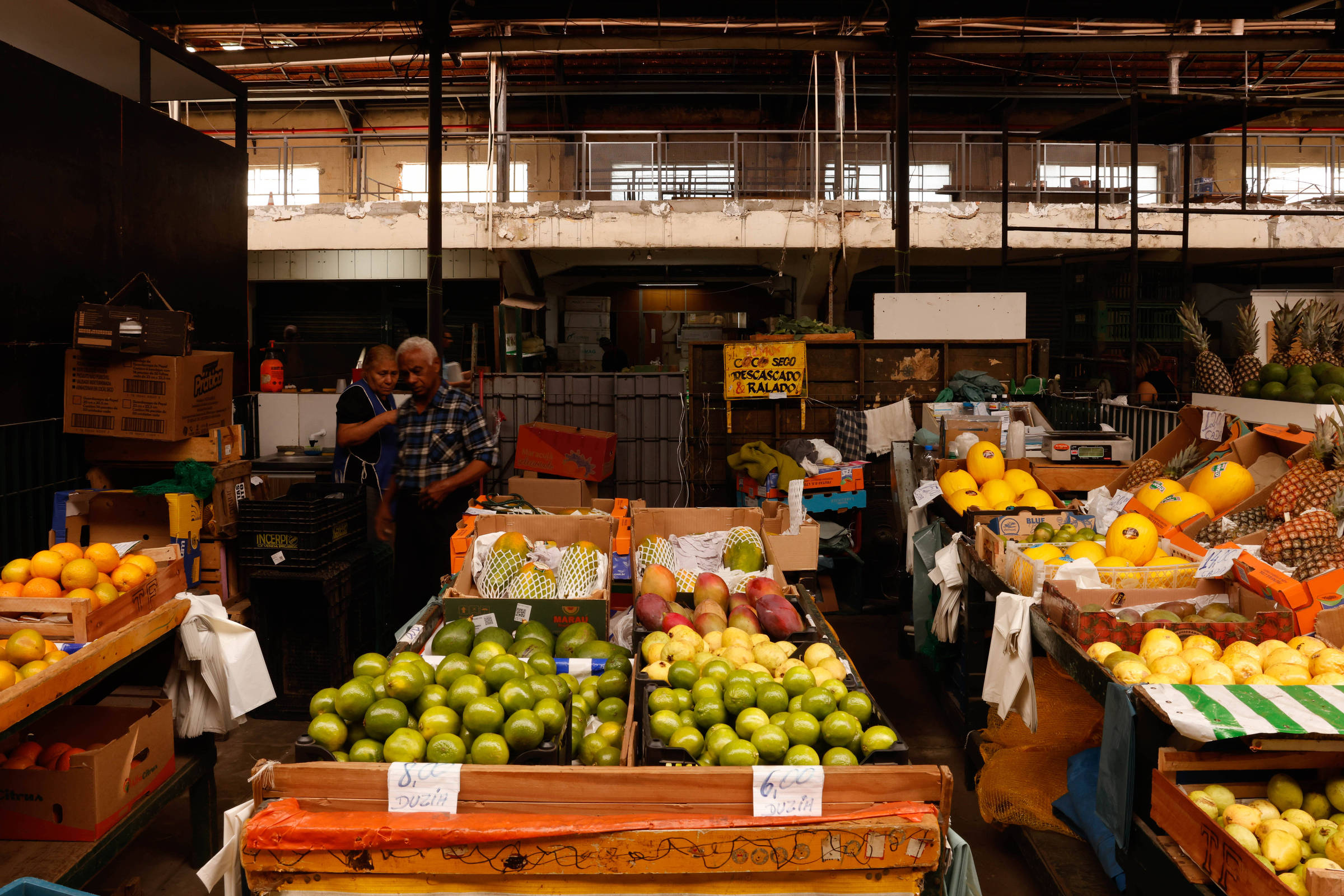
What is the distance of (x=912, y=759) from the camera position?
4.29 m

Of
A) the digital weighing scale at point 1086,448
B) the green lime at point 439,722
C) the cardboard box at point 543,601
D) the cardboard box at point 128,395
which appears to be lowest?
the green lime at point 439,722

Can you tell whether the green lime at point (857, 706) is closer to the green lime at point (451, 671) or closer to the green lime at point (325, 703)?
the green lime at point (451, 671)

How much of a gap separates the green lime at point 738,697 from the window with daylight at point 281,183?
49.2 ft

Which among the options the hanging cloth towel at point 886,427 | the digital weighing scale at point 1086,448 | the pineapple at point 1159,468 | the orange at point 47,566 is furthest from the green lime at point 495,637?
the hanging cloth towel at point 886,427

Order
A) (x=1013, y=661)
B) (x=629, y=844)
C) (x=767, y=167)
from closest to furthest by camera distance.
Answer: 1. (x=629, y=844)
2. (x=1013, y=661)
3. (x=767, y=167)

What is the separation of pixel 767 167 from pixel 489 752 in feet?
45.4

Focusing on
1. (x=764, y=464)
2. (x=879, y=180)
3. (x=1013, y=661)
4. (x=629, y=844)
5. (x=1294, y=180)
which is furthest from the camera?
(x=879, y=180)

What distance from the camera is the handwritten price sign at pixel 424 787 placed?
1.96 metres

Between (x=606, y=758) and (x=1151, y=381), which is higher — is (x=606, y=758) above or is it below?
below

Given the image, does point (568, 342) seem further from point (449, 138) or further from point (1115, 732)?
point (1115, 732)

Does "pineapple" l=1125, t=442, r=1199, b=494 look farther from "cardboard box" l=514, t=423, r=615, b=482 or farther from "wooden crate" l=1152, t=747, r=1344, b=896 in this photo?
"cardboard box" l=514, t=423, r=615, b=482

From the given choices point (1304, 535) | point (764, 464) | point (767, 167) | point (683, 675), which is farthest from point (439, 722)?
point (767, 167)

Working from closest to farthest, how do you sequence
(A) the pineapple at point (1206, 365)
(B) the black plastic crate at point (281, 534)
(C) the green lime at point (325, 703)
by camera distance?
(C) the green lime at point (325, 703)
(B) the black plastic crate at point (281, 534)
(A) the pineapple at point (1206, 365)

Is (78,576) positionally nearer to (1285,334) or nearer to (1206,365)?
(1285,334)
